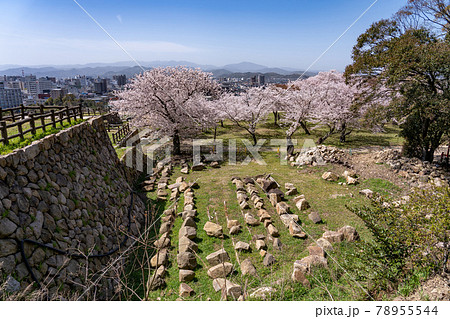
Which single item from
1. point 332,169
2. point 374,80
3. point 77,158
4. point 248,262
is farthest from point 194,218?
point 374,80

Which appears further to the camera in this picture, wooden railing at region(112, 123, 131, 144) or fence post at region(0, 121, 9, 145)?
wooden railing at region(112, 123, 131, 144)

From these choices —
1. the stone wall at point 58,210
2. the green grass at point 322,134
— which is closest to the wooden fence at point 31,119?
the stone wall at point 58,210

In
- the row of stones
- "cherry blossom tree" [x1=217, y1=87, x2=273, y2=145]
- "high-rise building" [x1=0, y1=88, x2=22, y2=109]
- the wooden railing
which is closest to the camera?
the row of stones

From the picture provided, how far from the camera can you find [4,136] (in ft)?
25.0

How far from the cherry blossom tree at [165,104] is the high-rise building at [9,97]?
166 metres

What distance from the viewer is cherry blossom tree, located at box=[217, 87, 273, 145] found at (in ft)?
89.4

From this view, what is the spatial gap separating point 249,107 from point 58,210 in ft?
73.6

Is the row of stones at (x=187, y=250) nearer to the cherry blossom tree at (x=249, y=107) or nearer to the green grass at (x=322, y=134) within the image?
the cherry blossom tree at (x=249, y=107)

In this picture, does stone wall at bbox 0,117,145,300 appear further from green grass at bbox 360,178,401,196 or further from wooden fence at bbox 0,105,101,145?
green grass at bbox 360,178,401,196

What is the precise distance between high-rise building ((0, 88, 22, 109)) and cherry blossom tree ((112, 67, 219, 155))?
166 meters

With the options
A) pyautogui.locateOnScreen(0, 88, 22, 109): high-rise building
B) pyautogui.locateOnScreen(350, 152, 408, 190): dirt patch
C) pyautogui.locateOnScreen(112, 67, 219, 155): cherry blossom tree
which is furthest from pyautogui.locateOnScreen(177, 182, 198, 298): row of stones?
pyautogui.locateOnScreen(0, 88, 22, 109): high-rise building

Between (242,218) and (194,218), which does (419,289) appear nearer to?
(242,218)

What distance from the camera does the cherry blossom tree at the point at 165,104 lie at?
22.0m

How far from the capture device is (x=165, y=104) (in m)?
22.2
